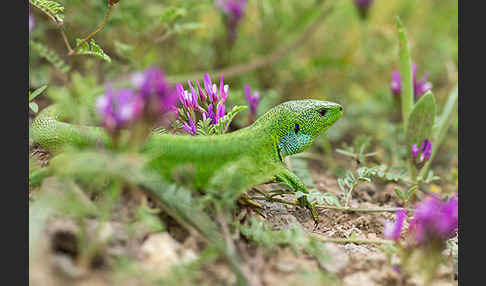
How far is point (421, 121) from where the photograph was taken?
14.4ft

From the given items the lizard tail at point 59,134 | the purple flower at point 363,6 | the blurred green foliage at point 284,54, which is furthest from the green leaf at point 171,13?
the purple flower at point 363,6

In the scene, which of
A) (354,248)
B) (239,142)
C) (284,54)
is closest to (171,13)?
(239,142)

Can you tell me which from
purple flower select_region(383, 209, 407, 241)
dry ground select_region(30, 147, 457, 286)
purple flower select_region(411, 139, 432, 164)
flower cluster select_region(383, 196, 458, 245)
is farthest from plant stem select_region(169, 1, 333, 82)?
flower cluster select_region(383, 196, 458, 245)

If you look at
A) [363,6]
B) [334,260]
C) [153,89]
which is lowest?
[334,260]

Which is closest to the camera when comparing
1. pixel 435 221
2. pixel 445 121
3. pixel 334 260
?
pixel 435 221

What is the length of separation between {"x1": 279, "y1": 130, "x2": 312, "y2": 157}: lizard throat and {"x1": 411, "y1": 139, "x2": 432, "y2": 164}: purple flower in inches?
46.2

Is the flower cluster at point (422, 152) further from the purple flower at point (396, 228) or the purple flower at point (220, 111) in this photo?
the purple flower at point (220, 111)

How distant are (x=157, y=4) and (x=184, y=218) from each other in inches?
186

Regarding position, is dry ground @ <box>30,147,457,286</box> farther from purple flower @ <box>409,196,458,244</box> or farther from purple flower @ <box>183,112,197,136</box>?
purple flower @ <box>183,112,197,136</box>

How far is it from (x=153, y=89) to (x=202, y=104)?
124 centimetres

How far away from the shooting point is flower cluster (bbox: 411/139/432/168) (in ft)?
14.5

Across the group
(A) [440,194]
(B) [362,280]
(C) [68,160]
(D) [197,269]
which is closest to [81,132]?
(C) [68,160]

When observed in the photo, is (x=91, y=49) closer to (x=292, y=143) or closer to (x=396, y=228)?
(x=292, y=143)

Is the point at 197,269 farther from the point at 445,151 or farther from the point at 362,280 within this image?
the point at 445,151
